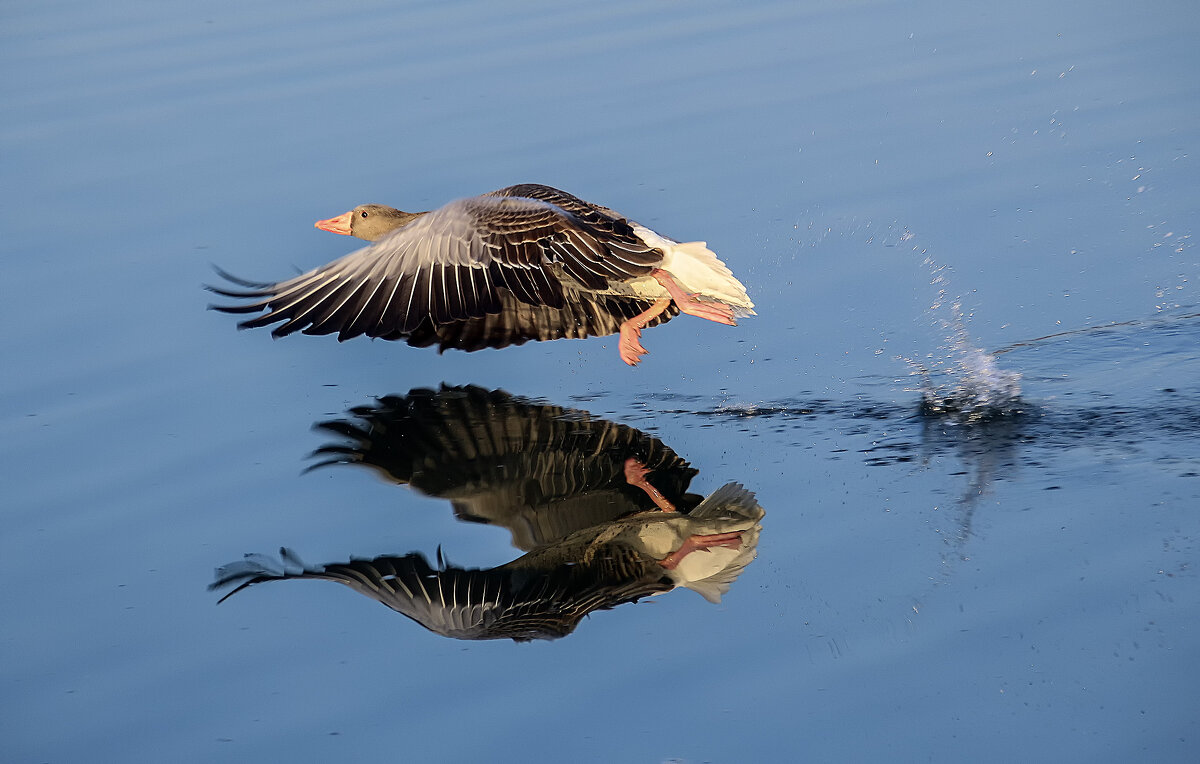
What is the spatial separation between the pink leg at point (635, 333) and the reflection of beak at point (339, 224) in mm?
2041

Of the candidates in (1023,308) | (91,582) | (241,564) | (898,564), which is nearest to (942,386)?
(1023,308)

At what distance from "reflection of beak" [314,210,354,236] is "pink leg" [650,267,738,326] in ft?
7.46

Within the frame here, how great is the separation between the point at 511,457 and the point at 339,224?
2531mm

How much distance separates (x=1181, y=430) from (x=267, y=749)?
4.49 m

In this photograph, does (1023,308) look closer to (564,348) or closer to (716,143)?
(564,348)

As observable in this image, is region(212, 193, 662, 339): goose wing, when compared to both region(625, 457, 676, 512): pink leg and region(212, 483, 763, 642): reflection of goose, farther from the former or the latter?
region(212, 483, 763, 642): reflection of goose

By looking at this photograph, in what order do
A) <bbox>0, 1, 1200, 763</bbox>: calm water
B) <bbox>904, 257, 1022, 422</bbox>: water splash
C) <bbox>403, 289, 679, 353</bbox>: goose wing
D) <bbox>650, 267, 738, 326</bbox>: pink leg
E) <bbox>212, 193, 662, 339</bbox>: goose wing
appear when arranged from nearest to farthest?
<bbox>0, 1, 1200, 763</bbox>: calm water
<bbox>212, 193, 662, 339</bbox>: goose wing
<bbox>904, 257, 1022, 422</bbox>: water splash
<bbox>650, 267, 738, 326</bbox>: pink leg
<bbox>403, 289, 679, 353</bbox>: goose wing

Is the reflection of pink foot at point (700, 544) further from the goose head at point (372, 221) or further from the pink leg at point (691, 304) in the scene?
the goose head at point (372, 221)

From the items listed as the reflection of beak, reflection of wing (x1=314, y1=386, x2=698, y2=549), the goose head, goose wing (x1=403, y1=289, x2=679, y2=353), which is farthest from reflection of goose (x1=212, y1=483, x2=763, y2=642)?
the reflection of beak

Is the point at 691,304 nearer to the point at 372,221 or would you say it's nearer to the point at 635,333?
the point at 635,333

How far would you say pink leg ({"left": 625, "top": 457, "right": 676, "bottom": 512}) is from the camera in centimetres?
618

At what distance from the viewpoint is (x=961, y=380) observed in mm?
7180

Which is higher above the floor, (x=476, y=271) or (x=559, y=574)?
(x=476, y=271)

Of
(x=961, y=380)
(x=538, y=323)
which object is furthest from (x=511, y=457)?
(x=961, y=380)
